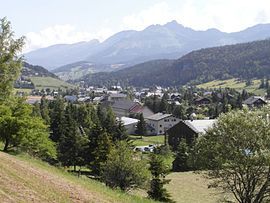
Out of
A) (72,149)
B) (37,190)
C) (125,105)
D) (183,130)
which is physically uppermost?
(37,190)

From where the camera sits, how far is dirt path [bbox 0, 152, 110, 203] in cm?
1555

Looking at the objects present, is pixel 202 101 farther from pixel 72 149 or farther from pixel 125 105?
pixel 72 149

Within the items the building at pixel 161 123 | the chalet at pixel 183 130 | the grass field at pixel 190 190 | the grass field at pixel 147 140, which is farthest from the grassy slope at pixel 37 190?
the building at pixel 161 123

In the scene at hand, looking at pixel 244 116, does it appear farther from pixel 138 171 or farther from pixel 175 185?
pixel 175 185

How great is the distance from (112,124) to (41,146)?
33.5 m

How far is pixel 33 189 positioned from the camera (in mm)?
17031

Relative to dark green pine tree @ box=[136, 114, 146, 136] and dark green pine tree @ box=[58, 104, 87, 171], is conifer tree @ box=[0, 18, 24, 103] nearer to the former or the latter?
dark green pine tree @ box=[58, 104, 87, 171]

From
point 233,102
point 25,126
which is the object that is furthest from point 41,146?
point 233,102

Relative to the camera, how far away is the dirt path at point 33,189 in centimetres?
1555

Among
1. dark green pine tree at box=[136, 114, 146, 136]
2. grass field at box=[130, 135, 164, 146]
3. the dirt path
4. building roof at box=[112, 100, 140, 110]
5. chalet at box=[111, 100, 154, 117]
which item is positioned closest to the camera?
the dirt path

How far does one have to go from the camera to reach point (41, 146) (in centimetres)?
4238

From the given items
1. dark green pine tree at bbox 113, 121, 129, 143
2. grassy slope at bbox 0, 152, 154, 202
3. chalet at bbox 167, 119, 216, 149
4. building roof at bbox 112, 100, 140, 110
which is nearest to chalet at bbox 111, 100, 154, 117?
building roof at bbox 112, 100, 140, 110

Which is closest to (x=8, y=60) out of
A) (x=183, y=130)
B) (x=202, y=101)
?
(x=183, y=130)

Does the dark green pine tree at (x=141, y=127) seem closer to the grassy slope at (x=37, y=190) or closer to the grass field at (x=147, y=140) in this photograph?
the grass field at (x=147, y=140)
